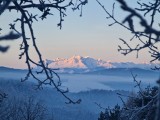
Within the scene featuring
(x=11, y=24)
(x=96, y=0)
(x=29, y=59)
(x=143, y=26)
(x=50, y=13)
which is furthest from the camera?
(x=50, y=13)

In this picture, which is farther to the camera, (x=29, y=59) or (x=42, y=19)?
(x=42, y=19)

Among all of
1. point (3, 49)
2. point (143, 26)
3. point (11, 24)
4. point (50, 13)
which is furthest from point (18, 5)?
point (143, 26)

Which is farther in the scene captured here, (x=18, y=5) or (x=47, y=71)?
(x=47, y=71)

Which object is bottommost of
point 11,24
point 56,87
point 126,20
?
point 56,87

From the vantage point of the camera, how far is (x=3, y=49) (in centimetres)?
150

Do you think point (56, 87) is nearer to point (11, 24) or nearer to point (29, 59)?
point (29, 59)

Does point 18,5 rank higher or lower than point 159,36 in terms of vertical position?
higher

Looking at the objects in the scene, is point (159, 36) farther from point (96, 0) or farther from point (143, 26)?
point (96, 0)

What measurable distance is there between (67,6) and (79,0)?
338 millimetres

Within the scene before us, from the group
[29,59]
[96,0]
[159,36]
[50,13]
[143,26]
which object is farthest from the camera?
[50,13]

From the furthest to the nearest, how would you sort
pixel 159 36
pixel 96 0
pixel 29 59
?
pixel 29 59 → pixel 96 0 → pixel 159 36

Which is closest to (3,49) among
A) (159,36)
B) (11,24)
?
(159,36)

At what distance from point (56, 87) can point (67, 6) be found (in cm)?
108

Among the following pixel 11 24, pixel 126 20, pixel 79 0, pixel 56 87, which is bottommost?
pixel 56 87
